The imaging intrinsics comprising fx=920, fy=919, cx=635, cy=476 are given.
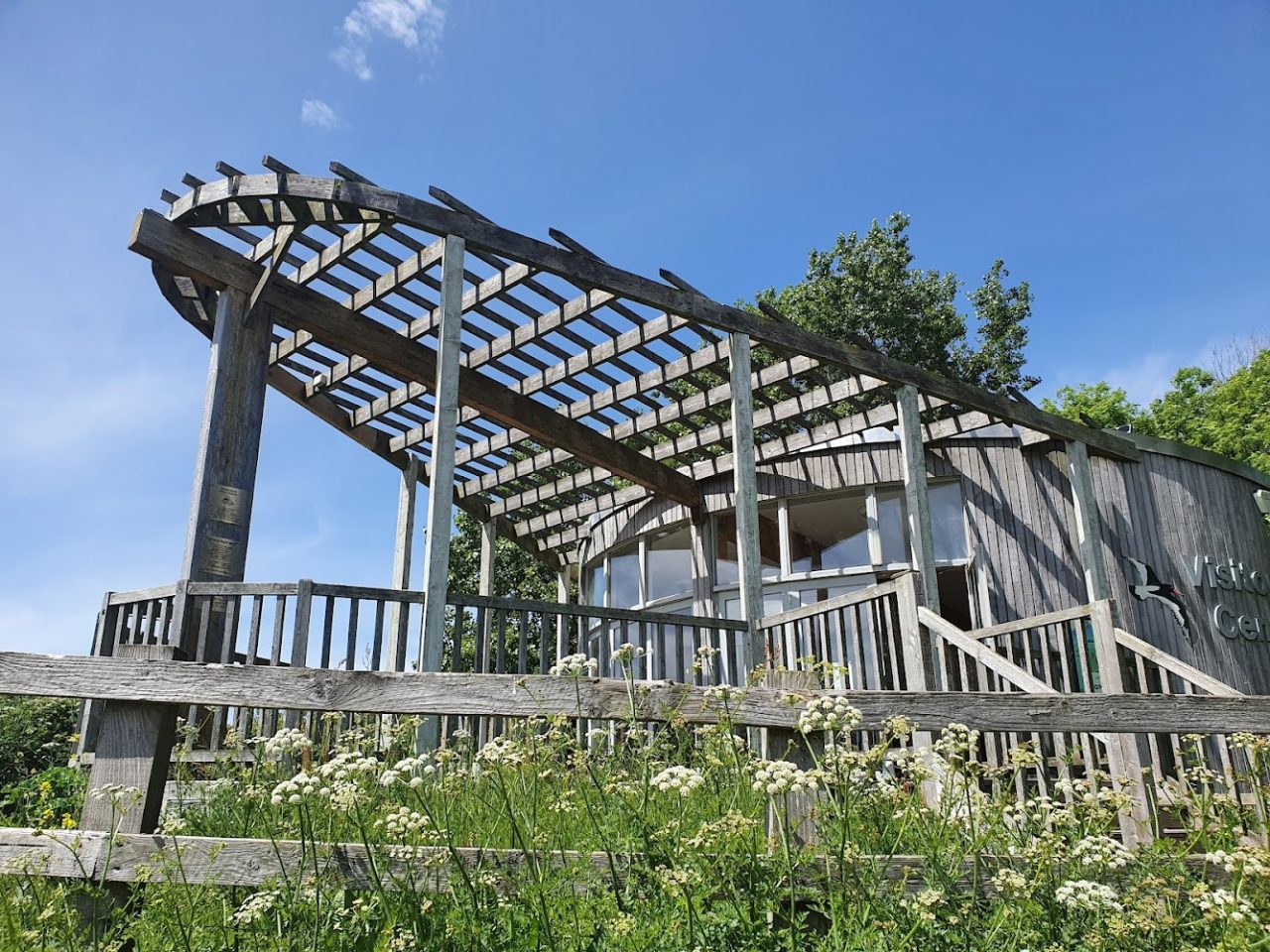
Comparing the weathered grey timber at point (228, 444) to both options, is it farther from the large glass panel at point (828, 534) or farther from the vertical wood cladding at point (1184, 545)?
the vertical wood cladding at point (1184, 545)

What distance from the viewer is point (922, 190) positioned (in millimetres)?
21531

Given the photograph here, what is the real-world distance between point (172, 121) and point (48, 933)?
20.1ft

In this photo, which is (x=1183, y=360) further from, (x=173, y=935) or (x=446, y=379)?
(x=173, y=935)

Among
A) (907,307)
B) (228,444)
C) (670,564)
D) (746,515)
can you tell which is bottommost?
(746,515)

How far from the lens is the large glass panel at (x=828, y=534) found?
34.9 ft

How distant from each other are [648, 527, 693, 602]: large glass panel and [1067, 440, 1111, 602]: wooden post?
4.51 meters

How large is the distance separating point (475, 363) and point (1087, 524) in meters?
6.79

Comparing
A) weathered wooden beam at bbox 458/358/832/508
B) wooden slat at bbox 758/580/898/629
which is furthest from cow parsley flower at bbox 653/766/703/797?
weathered wooden beam at bbox 458/358/832/508

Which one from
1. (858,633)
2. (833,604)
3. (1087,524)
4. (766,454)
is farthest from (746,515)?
(1087,524)

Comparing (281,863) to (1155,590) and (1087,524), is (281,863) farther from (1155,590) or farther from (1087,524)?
(1155,590)

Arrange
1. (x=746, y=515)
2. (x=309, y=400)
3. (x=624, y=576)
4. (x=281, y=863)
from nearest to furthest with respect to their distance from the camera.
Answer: (x=281, y=863)
(x=746, y=515)
(x=309, y=400)
(x=624, y=576)

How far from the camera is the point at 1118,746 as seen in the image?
196 inches

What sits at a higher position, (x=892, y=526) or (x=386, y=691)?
(x=892, y=526)

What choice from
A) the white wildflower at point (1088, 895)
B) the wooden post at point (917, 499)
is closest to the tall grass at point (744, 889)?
the white wildflower at point (1088, 895)
